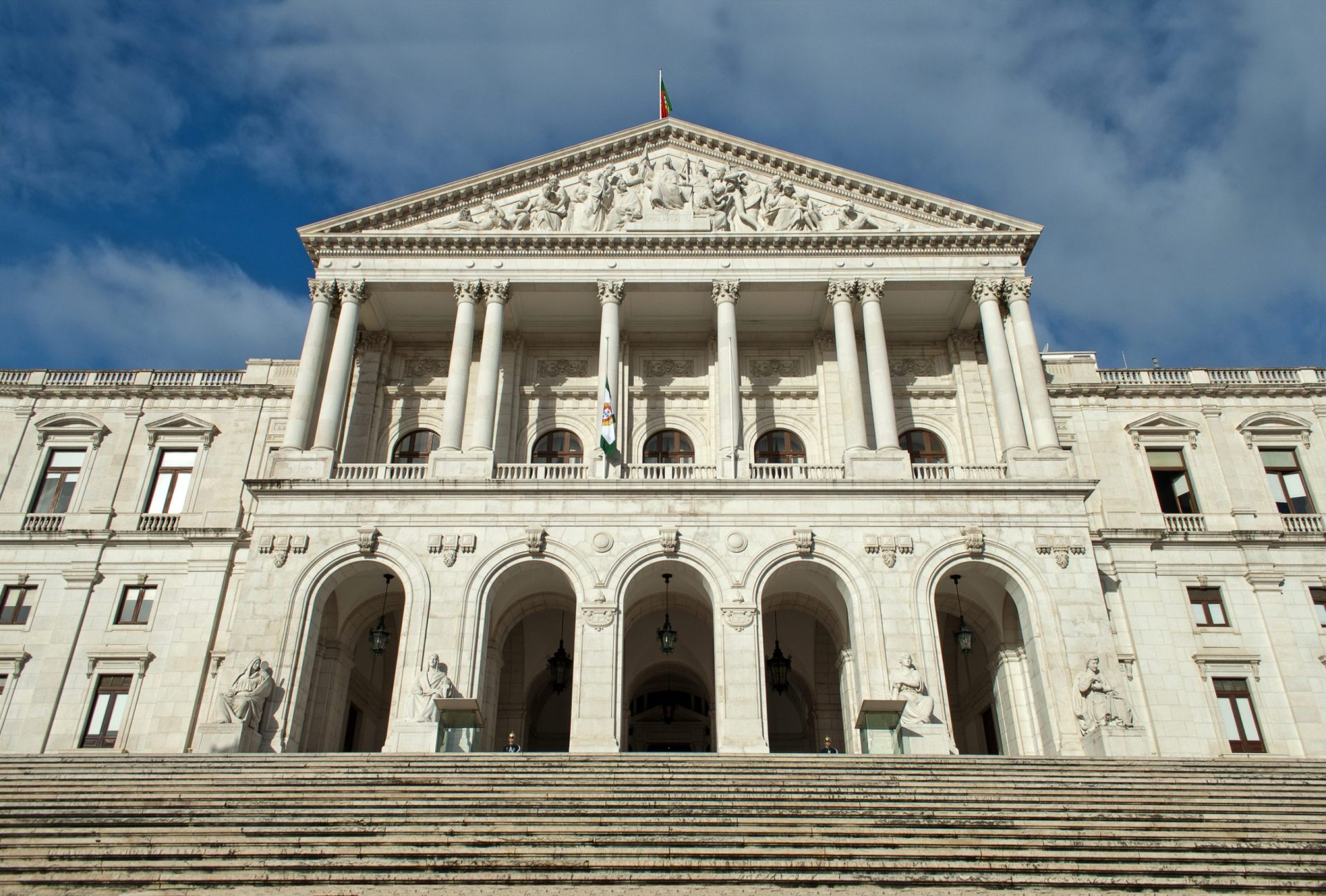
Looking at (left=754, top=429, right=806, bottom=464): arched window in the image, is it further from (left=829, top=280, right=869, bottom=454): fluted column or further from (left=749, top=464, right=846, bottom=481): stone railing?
(left=749, top=464, right=846, bottom=481): stone railing

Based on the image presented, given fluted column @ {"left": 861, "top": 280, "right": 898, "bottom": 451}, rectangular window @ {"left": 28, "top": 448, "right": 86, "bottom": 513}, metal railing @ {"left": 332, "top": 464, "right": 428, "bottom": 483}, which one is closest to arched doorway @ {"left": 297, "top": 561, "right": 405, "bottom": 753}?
metal railing @ {"left": 332, "top": 464, "right": 428, "bottom": 483}

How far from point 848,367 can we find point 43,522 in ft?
83.7

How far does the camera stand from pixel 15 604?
31891 millimetres

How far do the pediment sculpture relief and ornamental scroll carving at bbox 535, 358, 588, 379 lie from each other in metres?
4.50

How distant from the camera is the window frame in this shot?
33.8 meters

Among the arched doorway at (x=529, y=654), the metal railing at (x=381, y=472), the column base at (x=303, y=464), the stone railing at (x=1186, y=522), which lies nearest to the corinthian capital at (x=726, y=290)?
the arched doorway at (x=529, y=654)

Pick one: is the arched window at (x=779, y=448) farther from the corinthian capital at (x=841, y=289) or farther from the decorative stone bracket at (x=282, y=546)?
the decorative stone bracket at (x=282, y=546)

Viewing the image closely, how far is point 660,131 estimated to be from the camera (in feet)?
114

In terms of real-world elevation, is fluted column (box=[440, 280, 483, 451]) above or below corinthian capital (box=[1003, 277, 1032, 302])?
below

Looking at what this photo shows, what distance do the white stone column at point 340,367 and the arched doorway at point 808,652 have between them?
1315 cm

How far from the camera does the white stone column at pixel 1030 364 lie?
97.9ft

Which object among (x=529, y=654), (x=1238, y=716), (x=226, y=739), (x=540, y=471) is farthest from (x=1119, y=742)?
(x=226, y=739)

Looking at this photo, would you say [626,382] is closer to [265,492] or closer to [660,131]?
[660,131]

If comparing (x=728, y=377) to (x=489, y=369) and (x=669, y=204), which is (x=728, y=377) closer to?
(x=669, y=204)
